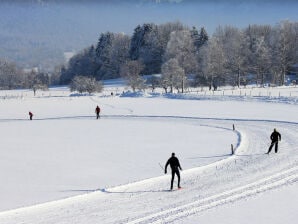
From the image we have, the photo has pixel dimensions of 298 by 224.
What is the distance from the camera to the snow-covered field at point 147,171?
17.2m

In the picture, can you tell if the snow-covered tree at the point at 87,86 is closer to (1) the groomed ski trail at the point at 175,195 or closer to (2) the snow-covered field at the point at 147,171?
(2) the snow-covered field at the point at 147,171

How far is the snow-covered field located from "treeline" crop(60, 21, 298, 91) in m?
43.8

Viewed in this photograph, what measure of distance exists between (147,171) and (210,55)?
6960 cm

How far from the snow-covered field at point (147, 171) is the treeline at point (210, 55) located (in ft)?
144

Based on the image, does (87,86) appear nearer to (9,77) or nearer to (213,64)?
(213,64)

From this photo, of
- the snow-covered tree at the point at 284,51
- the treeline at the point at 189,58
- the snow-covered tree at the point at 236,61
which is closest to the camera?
the treeline at the point at 189,58

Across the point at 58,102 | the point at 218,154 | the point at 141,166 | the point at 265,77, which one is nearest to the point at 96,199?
the point at 141,166

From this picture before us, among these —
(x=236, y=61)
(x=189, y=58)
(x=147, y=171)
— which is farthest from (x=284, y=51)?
(x=147, y=171)

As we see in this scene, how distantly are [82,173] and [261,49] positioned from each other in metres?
83.4

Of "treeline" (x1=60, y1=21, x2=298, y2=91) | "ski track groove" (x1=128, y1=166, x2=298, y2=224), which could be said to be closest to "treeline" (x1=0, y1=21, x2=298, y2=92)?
"treeline" (x1=60, y1=21, x2=298, y2=91)

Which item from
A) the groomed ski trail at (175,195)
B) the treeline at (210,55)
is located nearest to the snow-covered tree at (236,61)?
the treeline at (210,55)

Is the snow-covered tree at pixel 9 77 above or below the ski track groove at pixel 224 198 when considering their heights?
above

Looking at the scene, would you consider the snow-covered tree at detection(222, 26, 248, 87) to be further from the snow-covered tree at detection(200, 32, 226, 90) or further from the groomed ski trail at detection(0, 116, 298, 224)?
the groomed ski trail at detection(0, 116, 298, 224)

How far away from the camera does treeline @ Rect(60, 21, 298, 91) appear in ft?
300
